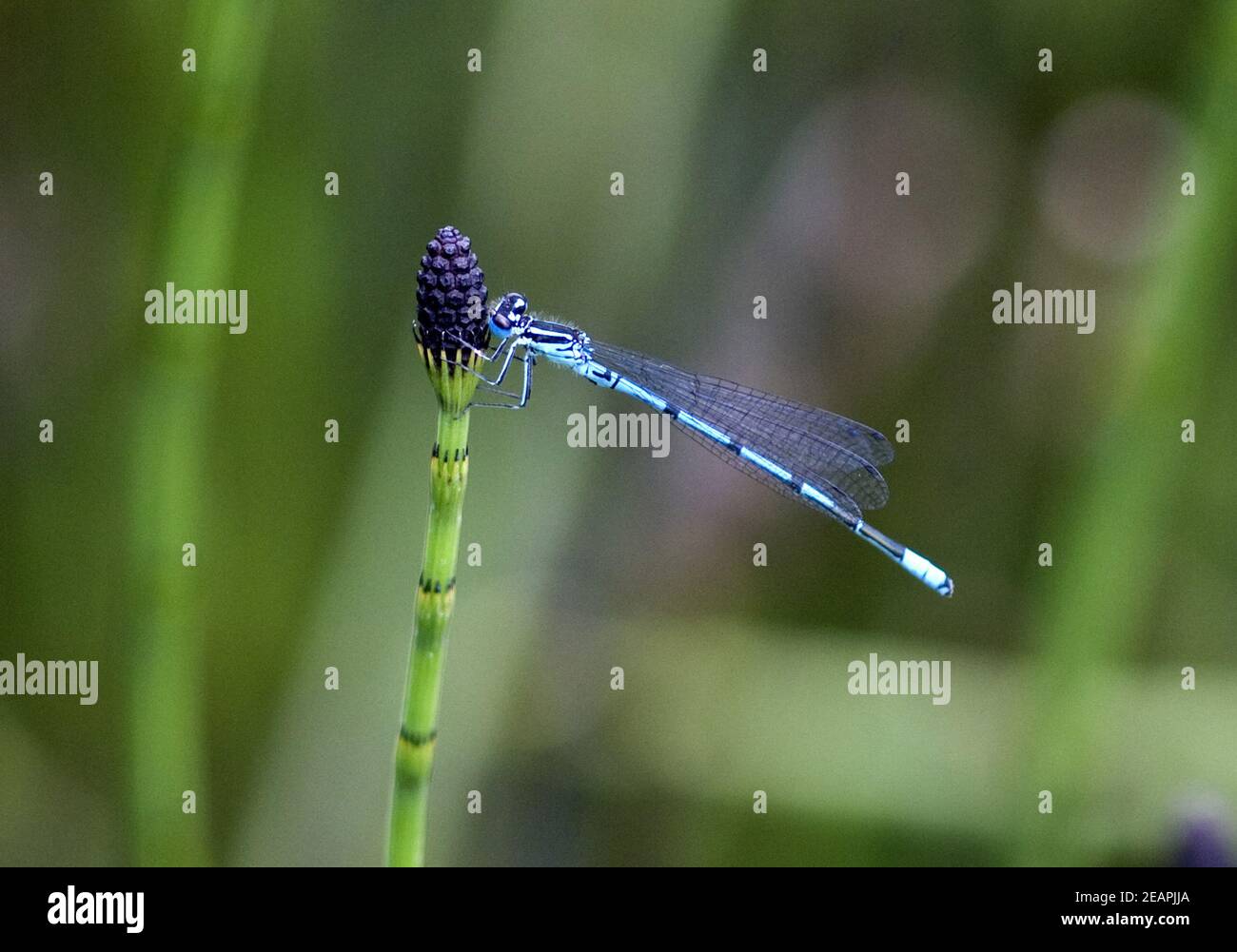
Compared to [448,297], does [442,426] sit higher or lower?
lower

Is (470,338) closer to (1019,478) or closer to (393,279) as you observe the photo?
(393,279)

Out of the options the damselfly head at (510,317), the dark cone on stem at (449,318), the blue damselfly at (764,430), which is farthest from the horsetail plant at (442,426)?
the blue damselfly at (764,430)

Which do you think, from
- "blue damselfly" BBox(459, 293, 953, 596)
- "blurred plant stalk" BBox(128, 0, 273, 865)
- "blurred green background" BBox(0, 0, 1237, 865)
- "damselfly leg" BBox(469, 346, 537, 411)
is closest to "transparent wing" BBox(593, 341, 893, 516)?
"blue damselfly" BBox(459, 293, 953, 596)

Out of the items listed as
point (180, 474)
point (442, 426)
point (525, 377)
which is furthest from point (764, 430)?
point (442, 426)

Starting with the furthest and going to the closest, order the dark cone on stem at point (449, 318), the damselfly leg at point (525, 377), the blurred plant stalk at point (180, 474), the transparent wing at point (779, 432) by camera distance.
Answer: the transparent wing at point (779, 432) → the damselfly leg at point (525, 377) → the blurred plant stalk at point (180, 474) → the dark cone on stem at point (449, 318)

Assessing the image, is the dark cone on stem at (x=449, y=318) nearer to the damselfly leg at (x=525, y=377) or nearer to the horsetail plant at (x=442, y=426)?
the horsetail plant at (x=442, y=426)

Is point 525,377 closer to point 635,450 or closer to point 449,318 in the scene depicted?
point 635,450

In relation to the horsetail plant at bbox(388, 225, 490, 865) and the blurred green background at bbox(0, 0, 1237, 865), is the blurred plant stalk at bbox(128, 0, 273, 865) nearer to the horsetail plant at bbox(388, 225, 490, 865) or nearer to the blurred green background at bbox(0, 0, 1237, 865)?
the blurred green background at bbox(0, 0, 1237, 865)
